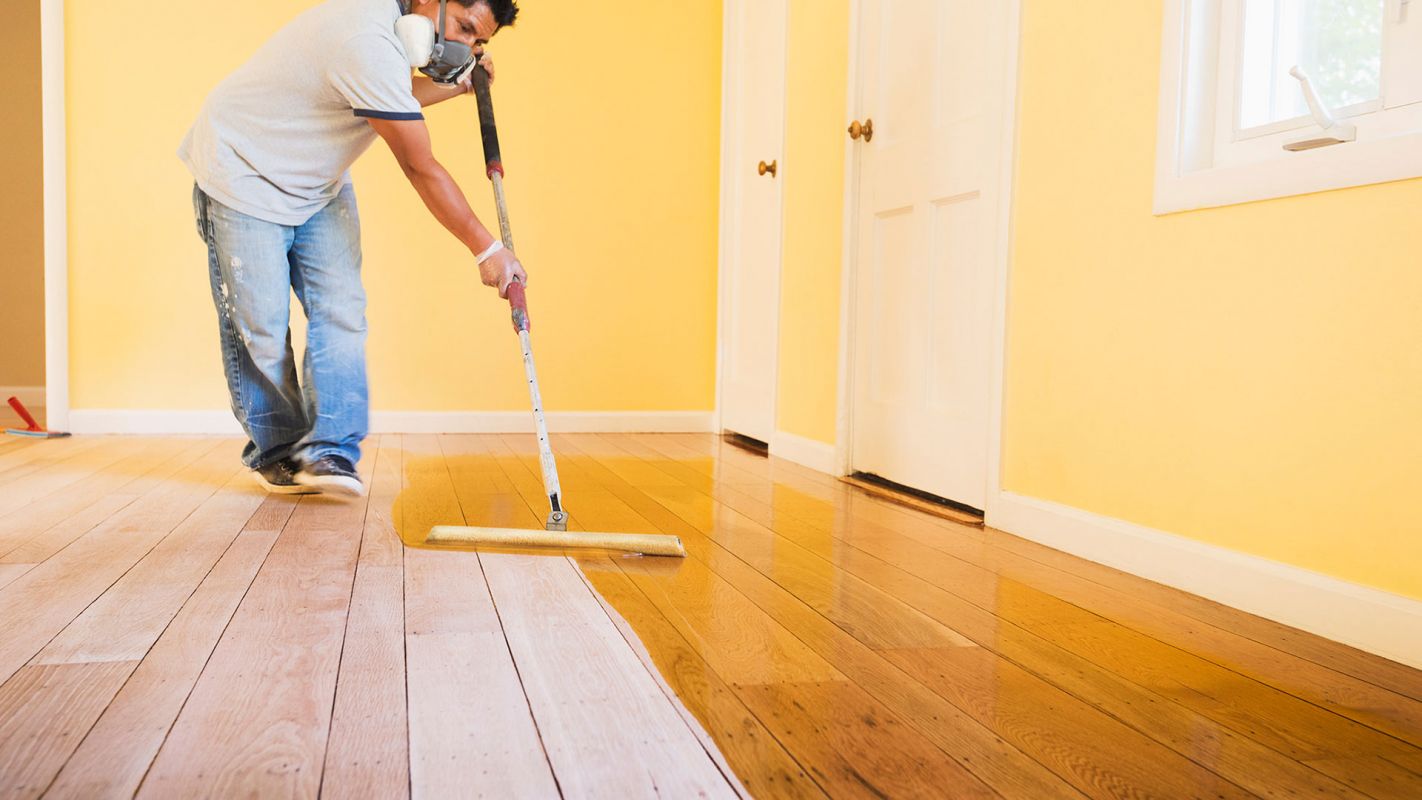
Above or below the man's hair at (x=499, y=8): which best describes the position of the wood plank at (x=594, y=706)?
below

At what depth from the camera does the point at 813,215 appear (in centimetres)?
354

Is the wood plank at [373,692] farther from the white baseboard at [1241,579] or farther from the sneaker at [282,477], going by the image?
the white baseboard at [1241,579]

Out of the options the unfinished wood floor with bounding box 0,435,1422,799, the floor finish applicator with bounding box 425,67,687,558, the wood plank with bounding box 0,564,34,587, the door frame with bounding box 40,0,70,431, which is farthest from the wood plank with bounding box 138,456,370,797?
the door frame with bounding box 40,0,70,431

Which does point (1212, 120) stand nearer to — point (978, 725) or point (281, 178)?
point (978, 725)

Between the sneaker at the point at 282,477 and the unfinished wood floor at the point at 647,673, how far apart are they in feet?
0.94

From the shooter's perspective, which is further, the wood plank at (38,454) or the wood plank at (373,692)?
the wood plank at (38,454)

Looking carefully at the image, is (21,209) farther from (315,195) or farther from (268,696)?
(268,696)

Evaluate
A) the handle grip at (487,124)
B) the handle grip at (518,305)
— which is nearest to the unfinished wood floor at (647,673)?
the handle grip at (518,305)

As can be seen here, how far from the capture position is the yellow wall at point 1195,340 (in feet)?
4.95

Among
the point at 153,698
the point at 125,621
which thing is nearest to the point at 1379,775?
the point at 153,698

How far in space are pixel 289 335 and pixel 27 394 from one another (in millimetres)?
3540

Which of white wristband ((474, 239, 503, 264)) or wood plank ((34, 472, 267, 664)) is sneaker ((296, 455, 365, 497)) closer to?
wood plank ((34, 472, 267, 664))

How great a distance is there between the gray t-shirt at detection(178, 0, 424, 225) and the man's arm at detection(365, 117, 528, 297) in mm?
157

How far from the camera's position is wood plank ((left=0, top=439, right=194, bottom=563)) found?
2.01m
